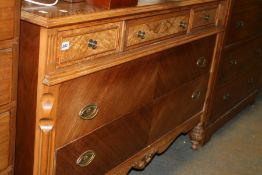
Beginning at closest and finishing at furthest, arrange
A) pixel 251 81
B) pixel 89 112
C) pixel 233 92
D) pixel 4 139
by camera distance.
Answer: pixel 4 139 → pixel 89 112 → pixel 233 92 → pixel 251 81

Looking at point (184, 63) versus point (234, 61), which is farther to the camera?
point (234, 61)

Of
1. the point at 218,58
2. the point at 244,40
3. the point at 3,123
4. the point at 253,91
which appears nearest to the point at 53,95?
the point at 3,123

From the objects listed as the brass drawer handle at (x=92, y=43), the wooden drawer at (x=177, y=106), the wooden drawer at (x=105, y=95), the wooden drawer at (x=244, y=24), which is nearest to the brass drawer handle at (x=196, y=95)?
the wooden drawer at (x=177, y=106)

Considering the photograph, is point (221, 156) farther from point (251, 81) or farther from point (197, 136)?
point (251, 81)

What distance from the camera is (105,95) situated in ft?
5.05

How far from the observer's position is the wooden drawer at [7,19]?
1065 millimetres

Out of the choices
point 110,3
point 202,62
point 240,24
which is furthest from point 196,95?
point 110,3

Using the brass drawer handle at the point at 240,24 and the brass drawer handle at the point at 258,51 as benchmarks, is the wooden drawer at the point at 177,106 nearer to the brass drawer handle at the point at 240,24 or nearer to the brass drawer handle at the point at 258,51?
the brass drawer handle at the point at 240,24

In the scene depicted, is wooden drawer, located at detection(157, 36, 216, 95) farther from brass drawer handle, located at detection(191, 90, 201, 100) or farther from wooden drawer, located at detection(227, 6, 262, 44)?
wooden drawer, located at detection(227, 6, 262, 44)

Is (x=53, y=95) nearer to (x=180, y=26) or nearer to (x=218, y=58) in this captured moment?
(x=180, y=26)

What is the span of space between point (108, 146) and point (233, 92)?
4.62ft

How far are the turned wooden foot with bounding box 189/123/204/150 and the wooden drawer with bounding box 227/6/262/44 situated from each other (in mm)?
568

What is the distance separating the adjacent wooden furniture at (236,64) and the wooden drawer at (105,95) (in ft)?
2.70

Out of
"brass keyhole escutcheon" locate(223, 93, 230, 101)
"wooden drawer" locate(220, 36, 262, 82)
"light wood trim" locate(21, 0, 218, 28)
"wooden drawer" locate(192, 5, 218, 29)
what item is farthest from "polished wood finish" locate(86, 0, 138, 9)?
"brass keyhole escutcheon" locate(223, 93, 230, 101)
